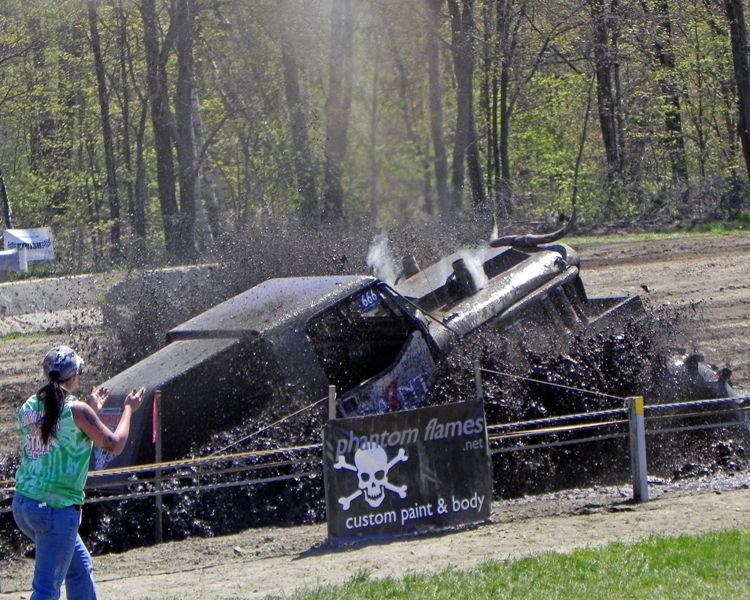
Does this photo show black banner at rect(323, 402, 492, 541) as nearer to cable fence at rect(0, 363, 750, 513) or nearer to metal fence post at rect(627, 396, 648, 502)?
cable fence at rect(0, 363, 750, 513)

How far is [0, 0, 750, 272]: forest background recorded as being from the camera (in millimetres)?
17625

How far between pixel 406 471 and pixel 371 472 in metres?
0.27

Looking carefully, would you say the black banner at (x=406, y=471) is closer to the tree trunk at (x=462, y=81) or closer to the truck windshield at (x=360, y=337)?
the truck windshield at (x=360, y=337)

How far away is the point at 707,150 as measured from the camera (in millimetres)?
36844

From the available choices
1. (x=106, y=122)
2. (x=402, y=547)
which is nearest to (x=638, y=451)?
(x=402, y=547)

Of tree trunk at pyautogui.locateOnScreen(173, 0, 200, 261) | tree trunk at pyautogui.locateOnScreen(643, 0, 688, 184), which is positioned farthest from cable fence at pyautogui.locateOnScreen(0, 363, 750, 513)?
tree trunk at pyautogui.locateOnScreen(643, 0, 688, 184)

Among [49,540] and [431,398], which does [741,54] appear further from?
[49,540]

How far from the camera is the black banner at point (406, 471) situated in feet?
23.7

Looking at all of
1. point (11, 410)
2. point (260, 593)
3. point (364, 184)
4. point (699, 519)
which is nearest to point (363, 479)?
point (260, 593)

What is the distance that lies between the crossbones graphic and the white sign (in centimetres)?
1929

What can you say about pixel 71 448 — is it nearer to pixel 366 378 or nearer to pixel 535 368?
pixel 366 378

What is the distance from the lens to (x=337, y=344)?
859 cm

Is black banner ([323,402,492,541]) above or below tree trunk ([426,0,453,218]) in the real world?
below

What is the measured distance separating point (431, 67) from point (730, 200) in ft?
34.2
